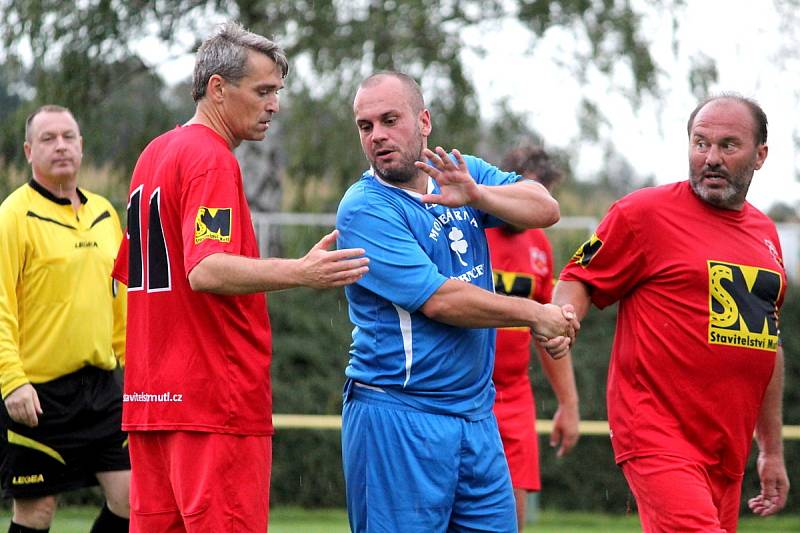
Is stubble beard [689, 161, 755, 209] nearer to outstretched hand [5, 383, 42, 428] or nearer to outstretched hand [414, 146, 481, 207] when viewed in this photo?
outstretched hand [414, 146, 481, 207]

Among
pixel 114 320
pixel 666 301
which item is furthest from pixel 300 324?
pixel 666 301

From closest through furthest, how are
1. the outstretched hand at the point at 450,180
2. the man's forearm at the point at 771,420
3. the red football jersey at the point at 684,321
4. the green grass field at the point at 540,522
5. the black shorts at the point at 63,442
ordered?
the outstretched hand at the point at 450,180 < the red football jersey at the point at 684,321 < the man's forearm at the point at 771,420 < the black shorts at the point at 63,442 < the green grass field at the point at 540,522

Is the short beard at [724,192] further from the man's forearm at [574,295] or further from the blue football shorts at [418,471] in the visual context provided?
→ the blue football shorts at [418,471]

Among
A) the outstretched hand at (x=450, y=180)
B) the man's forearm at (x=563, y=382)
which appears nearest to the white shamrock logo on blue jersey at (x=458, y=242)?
the outstretched hand at (x=450, y=180)

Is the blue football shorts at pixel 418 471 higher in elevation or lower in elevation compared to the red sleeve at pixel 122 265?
lower

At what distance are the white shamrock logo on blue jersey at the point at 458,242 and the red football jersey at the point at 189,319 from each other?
75 cm

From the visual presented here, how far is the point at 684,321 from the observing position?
4945 mm

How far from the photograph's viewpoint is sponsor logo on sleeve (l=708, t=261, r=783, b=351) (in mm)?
4945

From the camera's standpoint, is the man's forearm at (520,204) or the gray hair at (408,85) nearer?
the man's forearm at (520,204)

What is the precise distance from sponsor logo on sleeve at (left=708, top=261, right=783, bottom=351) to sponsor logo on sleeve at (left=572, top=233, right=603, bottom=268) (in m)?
0.46

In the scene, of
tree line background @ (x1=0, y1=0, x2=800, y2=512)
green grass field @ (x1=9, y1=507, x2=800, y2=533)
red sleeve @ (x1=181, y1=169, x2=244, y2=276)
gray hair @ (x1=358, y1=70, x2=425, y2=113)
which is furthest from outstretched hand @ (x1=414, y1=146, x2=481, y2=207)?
tree line background @ (x1=0, y1=0, x2=800, y2=512)

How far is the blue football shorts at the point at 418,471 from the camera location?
447cm

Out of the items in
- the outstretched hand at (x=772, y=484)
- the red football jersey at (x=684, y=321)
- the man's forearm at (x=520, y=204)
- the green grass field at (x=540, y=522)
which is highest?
the man's forearm at (x=520, y=204)

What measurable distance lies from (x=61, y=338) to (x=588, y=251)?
113 inches
